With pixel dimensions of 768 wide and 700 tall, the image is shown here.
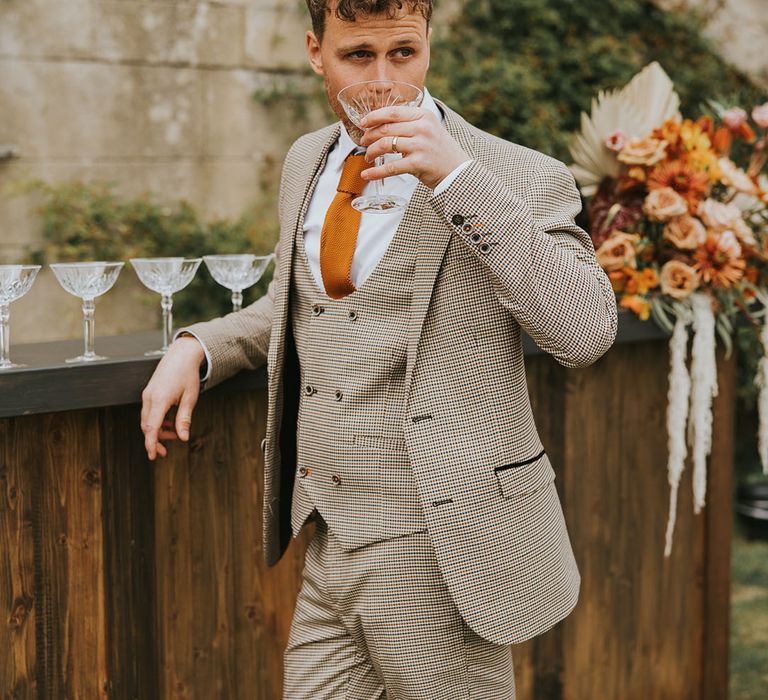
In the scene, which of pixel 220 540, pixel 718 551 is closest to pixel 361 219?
pixel 220 540

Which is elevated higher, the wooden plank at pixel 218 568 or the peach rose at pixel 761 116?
the peach rose at pixel 761 116

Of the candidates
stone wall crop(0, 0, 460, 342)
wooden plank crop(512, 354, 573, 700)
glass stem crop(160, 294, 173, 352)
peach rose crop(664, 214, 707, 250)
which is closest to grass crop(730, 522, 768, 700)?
wooden plank crop(512, 354, 573, 700)

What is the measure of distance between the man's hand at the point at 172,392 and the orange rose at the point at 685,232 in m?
1.39

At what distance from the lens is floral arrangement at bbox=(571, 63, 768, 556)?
2742 millimetres

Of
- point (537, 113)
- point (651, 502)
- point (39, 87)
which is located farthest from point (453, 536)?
point (537, 113)

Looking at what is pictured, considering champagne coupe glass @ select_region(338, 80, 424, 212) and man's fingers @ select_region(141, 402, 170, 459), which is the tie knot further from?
man's fingers @ select_region(141, 402, 170, 459)

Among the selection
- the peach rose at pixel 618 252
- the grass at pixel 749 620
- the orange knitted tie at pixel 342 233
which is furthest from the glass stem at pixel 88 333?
the grass at pixel 749 620

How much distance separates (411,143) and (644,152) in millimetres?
1432

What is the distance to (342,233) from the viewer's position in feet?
6.07

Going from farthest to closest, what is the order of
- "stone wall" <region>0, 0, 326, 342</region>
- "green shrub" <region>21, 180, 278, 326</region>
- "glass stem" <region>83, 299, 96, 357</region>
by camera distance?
"green shrub" <region>21, 180, 278, 326</region> < "stone wall" <region>0, 0, 326, 342</region> < "glass stem" <region>83, 299, 96, 357</region>

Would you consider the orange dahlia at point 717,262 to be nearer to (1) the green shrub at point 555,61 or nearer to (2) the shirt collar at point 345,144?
(2) the shirt collar at point 345,144

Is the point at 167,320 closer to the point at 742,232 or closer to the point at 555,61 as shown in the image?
the point at 742,232

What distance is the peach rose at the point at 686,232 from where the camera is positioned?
2.72 m

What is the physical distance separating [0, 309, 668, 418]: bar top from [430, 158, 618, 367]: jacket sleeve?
79 centimetres
